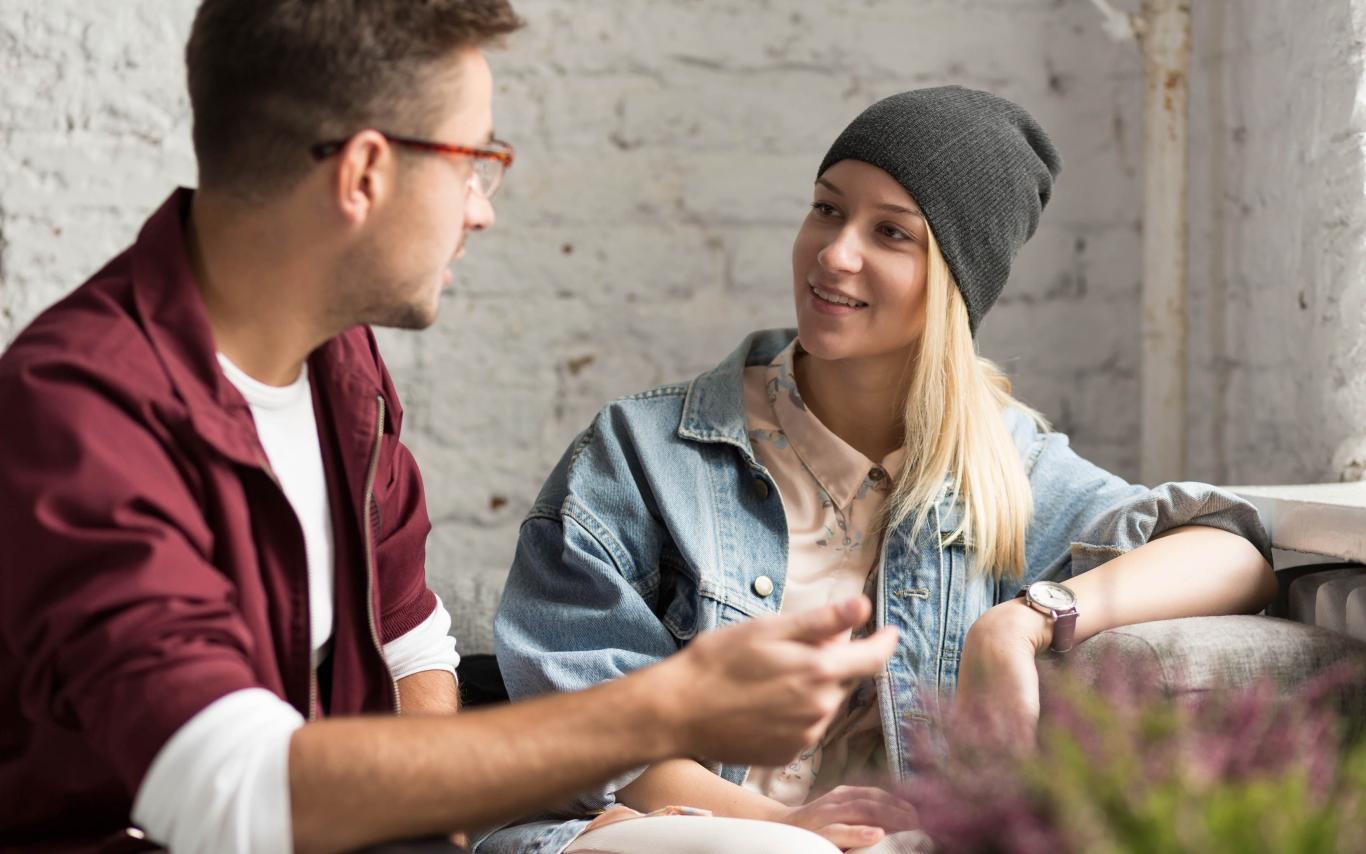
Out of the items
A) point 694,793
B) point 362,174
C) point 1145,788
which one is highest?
point 362,174

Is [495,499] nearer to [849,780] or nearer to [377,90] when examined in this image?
[849,780]

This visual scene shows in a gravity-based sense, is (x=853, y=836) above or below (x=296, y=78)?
below

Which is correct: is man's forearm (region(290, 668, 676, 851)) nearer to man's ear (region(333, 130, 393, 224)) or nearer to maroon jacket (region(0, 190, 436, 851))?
maroon jacket (region(0, 190, 436, 851))

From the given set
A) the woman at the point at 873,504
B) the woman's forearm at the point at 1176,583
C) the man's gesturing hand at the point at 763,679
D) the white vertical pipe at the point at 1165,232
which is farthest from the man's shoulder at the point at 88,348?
the white vertical pipe at the point at 1165,232

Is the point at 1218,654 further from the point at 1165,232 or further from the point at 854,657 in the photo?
the point at 1165,232

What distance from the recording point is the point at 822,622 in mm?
1023

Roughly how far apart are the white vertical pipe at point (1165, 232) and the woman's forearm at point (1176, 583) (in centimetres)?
68

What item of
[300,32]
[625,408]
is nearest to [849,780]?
[625,408]

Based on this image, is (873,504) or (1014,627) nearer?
(1014,627)

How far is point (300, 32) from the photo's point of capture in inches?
45.9

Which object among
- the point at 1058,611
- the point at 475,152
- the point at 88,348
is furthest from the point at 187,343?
the point at 1058,611

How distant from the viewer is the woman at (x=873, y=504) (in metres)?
1.65

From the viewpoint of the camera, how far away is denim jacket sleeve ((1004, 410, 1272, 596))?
1.73 meters

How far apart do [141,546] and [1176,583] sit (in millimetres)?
1166
